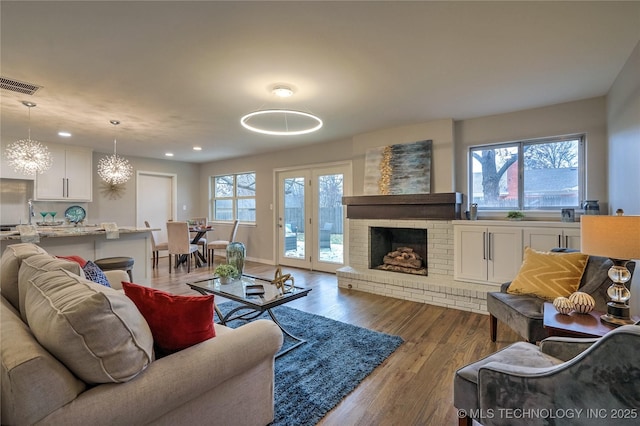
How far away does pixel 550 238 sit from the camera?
3248mm

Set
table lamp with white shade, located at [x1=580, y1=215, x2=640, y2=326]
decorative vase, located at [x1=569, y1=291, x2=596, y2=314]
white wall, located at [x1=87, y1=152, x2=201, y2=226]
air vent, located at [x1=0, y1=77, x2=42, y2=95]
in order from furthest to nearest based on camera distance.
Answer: white wall, located at [x1=87, y1=152, x2=201, y2=226], air vent, located at [x1=0, y1=77, x2=42, y2=95], decorative vase, located at [x1=569, y1=291, x2=596, y2=314], table lamp with white shade, located at [x1=580, y1=215, x2=640, y2=326]

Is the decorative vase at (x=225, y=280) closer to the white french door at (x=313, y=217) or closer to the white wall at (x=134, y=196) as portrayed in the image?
the white french door at (x=313, y=217)

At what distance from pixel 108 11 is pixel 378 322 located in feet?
11.0

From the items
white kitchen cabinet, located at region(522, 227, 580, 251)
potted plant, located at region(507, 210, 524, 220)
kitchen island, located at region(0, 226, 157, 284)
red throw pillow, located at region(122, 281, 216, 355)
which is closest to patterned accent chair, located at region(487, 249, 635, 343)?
white kitchen cabinet, located at region(522, 227, 580, 251)

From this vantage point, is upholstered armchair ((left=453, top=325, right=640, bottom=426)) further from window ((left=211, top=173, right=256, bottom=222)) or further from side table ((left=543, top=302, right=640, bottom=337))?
window ((left=211, top=173, right=256, bottom=222))

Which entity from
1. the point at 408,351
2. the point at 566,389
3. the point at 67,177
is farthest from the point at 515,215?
the point at 67,177

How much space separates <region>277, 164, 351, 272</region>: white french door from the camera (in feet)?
18.0

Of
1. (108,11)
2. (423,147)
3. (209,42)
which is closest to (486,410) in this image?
(209,42)

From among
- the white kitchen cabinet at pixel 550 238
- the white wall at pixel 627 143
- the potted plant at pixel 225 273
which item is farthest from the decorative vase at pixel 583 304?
the potted plant at pixel 225 273

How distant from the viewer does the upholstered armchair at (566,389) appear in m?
0.94

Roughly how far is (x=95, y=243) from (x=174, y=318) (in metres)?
3.27

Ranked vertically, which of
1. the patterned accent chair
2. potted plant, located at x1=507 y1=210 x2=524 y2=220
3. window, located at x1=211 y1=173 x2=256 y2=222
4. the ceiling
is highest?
the ceiling

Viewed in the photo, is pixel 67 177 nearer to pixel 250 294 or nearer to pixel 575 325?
pixel 250 294

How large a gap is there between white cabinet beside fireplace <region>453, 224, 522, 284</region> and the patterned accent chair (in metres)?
1.03
